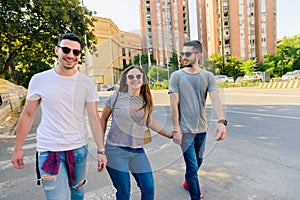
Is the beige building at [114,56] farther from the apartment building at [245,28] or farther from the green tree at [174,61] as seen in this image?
the apartment building at [245,28]

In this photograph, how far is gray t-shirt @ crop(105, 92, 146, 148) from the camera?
5.96 feet

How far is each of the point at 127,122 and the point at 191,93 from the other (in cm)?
68

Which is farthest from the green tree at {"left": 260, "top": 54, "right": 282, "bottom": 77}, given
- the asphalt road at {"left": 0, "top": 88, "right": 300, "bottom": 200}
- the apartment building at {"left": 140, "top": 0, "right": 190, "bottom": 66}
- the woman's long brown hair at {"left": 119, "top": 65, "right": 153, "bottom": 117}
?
the woman's long brown hair at {"left": 119, "top": 65, "right": 153, "bottom": 117}

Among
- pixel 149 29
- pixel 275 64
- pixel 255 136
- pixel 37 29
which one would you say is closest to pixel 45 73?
pixel 149 29

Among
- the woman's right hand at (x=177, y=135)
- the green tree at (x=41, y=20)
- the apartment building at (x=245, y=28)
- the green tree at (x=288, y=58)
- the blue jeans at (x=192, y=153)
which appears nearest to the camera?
the woman's right hand at (x=177, y=135)

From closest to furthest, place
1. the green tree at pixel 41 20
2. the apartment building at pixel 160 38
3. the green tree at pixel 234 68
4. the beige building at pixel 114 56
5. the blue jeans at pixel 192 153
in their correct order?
1. the beige building at pixel 114 56
2. the apartment building at pixel 160 38
3. the blue jeans at pixel 192 153
4. the green tree at pixel 41 20
5. the green tree at pixel 234 68

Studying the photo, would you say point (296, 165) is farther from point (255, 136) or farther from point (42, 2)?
point (42, 2)

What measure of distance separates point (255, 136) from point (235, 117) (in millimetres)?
2596

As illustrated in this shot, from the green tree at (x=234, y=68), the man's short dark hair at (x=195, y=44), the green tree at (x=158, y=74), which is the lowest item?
the green tree at (x=158, y=74)

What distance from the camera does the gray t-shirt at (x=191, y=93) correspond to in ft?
6.88

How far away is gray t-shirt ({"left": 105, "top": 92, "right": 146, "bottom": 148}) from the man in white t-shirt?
221 mm

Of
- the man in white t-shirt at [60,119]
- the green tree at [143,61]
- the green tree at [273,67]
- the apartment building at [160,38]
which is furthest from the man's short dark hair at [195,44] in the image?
the green tree at [273,67]

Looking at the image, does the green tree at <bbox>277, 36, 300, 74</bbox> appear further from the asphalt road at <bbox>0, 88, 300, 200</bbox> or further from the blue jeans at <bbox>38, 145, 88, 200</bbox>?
the blue jeans at <bbox>38, 145, 88, 200</bbox>

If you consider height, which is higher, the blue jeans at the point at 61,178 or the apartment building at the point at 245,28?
the apartment building at the point at 245,28
